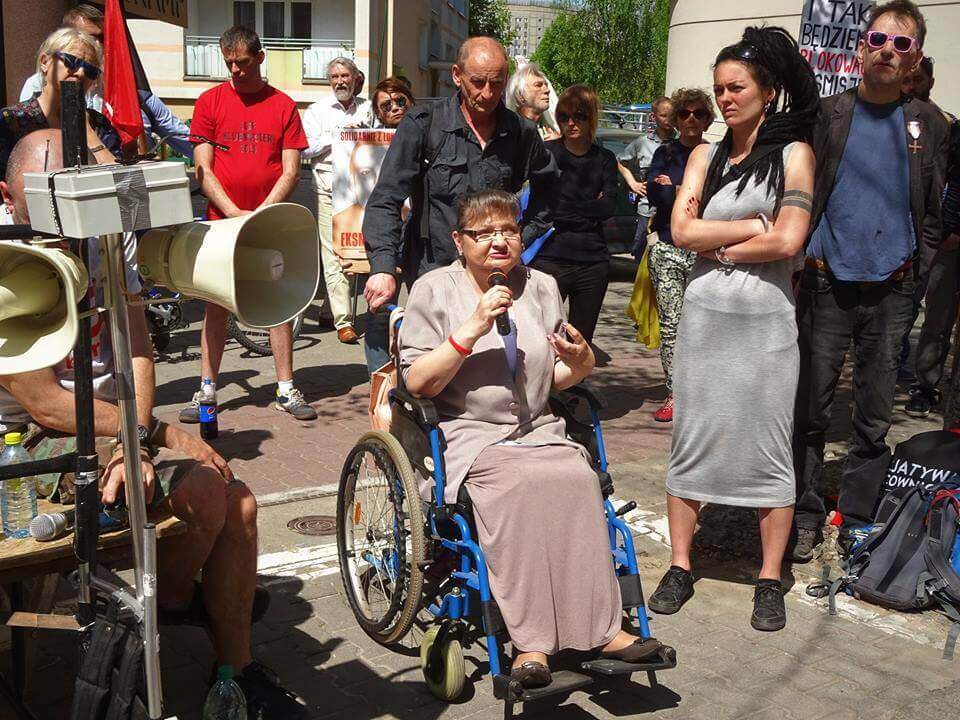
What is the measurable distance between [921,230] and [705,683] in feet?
7.28

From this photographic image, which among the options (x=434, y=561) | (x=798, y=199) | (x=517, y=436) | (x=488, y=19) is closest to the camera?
(x=434, y=561)

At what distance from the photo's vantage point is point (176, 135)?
7172mm

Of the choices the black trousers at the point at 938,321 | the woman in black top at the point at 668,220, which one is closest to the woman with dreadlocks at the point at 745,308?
the woman in black top at the point at 668,220

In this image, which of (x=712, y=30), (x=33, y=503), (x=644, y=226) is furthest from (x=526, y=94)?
(x=712, y=30)

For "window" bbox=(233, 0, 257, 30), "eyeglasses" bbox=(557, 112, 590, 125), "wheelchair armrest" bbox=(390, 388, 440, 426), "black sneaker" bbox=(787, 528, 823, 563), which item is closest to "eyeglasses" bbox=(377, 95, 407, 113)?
"eyeglasses" bbox=(557, 112, 590, 125)

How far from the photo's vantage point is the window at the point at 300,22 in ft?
130

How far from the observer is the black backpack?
15.2 feet

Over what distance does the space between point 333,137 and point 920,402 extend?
5.09 meters

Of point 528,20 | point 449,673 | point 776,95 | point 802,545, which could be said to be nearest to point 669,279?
point 802,545

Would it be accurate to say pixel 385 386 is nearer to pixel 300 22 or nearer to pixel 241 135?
pixel 241 135

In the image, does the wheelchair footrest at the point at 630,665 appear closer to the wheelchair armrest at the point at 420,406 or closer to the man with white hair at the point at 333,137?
the wheelchair armrest at the point at 420,406

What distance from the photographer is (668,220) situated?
7.57 m

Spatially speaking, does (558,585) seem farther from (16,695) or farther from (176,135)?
(176,135)

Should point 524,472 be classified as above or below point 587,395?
below
